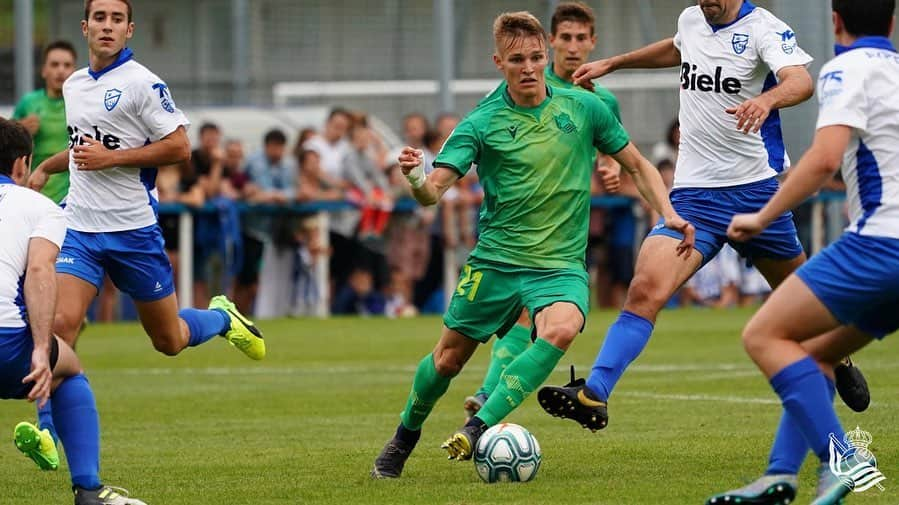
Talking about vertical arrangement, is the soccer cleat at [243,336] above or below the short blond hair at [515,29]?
below

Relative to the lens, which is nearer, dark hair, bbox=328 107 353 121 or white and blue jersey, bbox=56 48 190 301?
white and blue jersey, bbox=56 48 190 301

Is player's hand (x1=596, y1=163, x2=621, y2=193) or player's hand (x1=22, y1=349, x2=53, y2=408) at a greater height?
player's hand (x1=596, y1=163, x2=621, y2=193)

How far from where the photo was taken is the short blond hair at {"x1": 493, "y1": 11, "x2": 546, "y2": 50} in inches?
323

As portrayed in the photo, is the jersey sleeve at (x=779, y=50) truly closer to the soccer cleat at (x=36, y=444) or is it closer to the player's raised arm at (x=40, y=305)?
the player's raised arm at (x=40, y=305)

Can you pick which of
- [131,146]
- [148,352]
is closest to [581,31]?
[131,146]

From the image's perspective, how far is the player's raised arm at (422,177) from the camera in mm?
7512

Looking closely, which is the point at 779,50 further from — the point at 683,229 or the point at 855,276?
the point at 855,276

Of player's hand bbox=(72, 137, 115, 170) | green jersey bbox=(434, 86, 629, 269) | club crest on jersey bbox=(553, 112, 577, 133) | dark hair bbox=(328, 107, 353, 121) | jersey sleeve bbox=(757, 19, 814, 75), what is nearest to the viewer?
green jersey bbox=(434, 86, 629, 269)

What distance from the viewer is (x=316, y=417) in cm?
1111

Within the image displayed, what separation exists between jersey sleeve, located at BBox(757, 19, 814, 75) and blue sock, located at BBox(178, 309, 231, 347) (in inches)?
150

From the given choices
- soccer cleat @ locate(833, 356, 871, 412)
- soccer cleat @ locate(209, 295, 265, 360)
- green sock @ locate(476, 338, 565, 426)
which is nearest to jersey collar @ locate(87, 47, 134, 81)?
soccer cleat @ locate(209, 295, 265, 360)

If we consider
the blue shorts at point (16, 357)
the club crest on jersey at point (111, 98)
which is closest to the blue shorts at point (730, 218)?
the club crest on jersey at point (111, 98)

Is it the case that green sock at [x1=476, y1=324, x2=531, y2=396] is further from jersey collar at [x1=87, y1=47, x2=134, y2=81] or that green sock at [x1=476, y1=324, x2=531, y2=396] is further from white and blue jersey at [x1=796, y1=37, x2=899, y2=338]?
white and blue jersey at [x1=796, y1=37, x2=899, y2=338]

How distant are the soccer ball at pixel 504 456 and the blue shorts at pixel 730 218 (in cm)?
168
